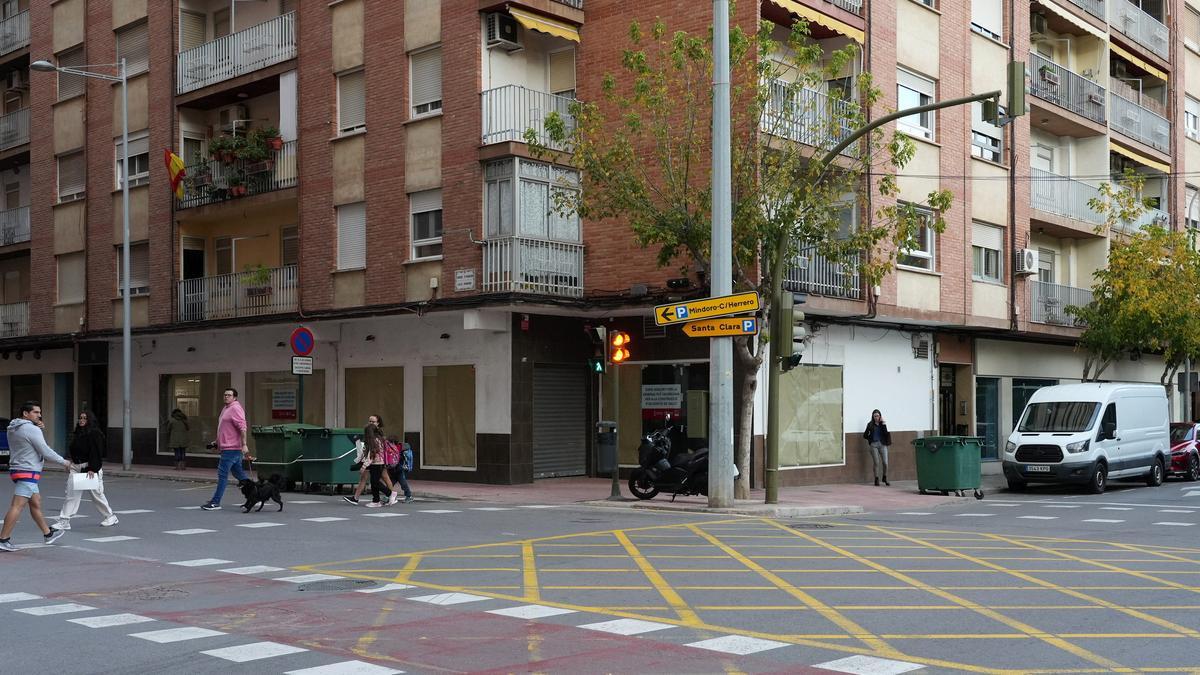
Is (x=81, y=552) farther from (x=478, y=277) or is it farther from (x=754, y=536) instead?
(x=478, y=277)

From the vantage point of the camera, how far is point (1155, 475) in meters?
26.9

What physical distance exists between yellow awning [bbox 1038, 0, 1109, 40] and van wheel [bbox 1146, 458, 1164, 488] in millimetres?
12872

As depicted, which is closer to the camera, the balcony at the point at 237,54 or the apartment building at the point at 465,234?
the apartment building at the point at 465,234

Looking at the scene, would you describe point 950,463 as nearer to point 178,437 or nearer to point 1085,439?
point 1085,439

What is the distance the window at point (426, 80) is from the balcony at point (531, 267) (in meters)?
3.55

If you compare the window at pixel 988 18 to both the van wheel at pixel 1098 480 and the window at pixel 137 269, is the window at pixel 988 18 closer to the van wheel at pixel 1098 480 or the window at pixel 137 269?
the van wheel at pixel 1098 480

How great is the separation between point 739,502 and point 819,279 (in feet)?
22.1

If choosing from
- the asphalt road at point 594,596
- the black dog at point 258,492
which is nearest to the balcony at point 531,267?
the black dog at point 258,492

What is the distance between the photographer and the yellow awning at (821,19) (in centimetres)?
2281

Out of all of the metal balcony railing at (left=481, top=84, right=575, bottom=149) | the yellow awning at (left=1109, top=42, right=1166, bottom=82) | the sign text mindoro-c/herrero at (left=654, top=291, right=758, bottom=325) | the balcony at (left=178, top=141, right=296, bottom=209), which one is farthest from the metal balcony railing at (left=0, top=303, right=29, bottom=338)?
the yellow awning at (left=1109, top=42, right=1166, bottom=82)

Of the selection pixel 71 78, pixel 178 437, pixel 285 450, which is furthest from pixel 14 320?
pixel 285 450

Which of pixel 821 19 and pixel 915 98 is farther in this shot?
pixel 915 98

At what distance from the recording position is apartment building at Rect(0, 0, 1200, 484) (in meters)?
24.2

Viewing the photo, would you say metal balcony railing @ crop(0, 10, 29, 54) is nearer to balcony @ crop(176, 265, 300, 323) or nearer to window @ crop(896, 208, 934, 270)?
balcony @ crop(176, 265, 300, 323)
